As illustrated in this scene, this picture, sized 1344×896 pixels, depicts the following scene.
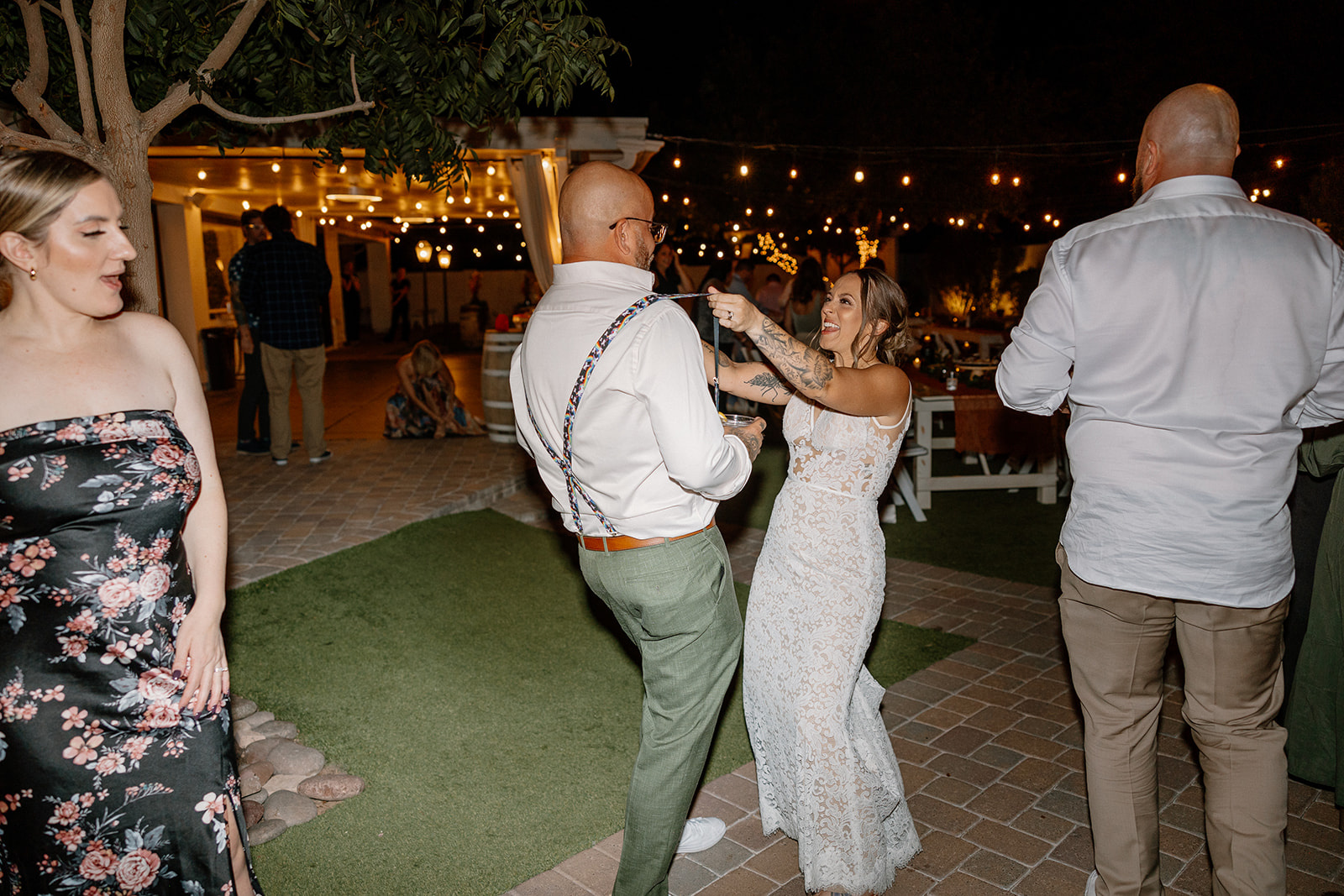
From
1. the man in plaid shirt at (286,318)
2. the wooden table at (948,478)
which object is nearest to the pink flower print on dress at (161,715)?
the wooden table at (948,478)

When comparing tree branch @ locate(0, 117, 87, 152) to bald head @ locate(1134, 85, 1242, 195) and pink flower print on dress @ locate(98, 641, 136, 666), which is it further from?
bald head @ locate(1134, 85, 1242, 195)

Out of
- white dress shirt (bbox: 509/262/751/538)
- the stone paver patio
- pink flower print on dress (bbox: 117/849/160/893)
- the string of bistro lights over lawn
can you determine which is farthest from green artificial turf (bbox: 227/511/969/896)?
the string of bistro lights over lawn

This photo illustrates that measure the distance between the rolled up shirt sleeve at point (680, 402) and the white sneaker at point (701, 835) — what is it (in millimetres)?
1363

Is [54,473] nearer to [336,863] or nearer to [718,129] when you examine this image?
[336,863]

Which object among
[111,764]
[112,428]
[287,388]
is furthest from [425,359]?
[111,764]

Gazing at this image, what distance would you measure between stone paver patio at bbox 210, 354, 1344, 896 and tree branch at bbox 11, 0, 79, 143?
9.27ft

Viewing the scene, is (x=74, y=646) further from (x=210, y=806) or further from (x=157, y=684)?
(x=210, y=806)

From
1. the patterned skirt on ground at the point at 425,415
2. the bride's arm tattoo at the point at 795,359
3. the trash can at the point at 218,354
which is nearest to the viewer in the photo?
the bride's arm tattoo at the point at 795,359

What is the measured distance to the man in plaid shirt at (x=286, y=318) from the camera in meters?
7.72

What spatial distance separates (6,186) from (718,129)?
1003 inches

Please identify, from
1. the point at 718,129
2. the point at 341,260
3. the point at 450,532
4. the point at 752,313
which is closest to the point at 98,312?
the point at 752,313

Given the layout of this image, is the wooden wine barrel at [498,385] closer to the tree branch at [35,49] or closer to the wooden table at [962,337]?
the tree branch at [35,49]

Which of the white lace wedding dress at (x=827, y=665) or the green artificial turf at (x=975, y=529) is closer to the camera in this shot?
the white lace wedding dress at (x=827, y=665)

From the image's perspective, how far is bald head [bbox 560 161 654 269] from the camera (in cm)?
219
